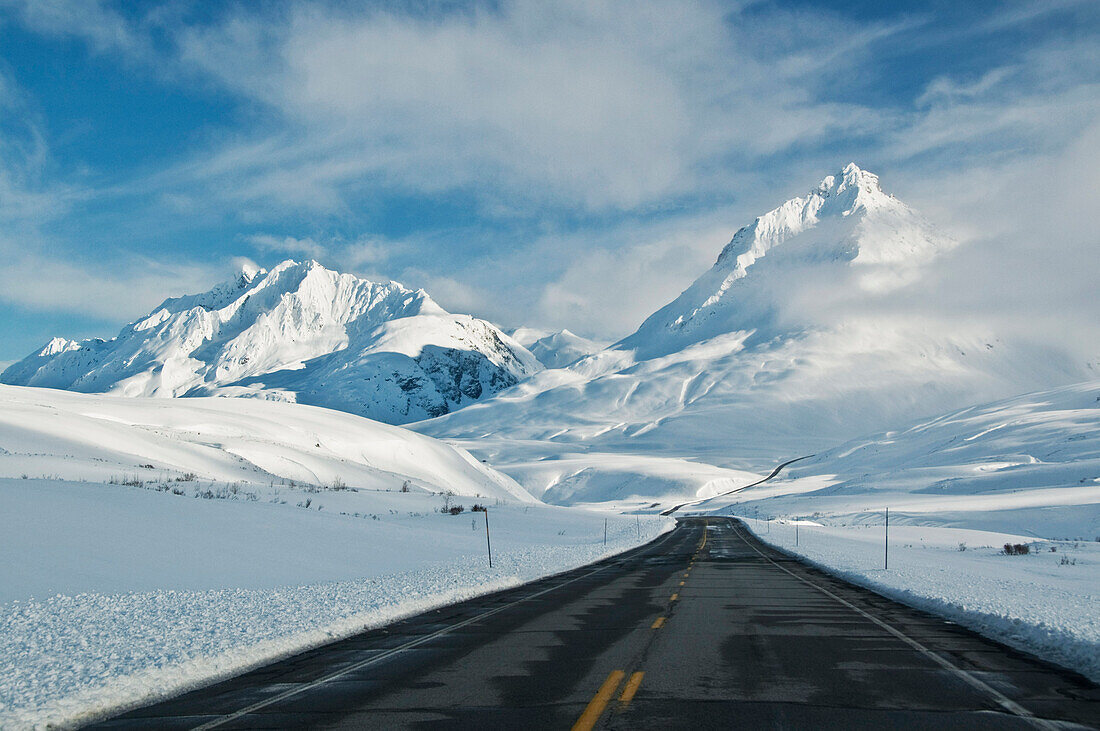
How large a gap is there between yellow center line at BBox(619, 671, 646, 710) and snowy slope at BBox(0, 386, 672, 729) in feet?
14.9

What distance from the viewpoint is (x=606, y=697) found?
280 inches

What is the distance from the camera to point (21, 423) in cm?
4303

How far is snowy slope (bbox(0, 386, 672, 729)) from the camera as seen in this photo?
9031mm

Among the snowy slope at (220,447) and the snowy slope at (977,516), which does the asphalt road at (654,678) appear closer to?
the snowy slope at (977,516)

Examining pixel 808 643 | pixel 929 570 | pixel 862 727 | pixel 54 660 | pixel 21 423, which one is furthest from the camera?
pixel 21 423

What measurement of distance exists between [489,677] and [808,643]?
4.43 meters

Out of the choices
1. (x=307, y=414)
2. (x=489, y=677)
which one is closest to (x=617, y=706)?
(x=489, y=677)

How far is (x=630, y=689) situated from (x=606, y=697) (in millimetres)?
396

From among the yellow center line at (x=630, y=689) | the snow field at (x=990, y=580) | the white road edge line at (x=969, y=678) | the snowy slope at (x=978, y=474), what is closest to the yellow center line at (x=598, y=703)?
the yellow center line at (x=630, y=689)

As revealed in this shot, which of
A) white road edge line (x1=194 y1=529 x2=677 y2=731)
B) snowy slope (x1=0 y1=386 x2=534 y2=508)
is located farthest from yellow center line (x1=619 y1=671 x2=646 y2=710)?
snowy slope (x1=0 y1=386 x2=534 y2=508)

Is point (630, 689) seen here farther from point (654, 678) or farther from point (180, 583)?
point (180, 583)

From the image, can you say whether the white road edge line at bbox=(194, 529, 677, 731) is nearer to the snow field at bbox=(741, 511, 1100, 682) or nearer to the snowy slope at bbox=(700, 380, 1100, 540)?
the snow field at bbox=(741, 511, 1100, 682)

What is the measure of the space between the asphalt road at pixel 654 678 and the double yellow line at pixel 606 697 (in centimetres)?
2

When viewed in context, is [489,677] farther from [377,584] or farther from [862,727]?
[377,584]
